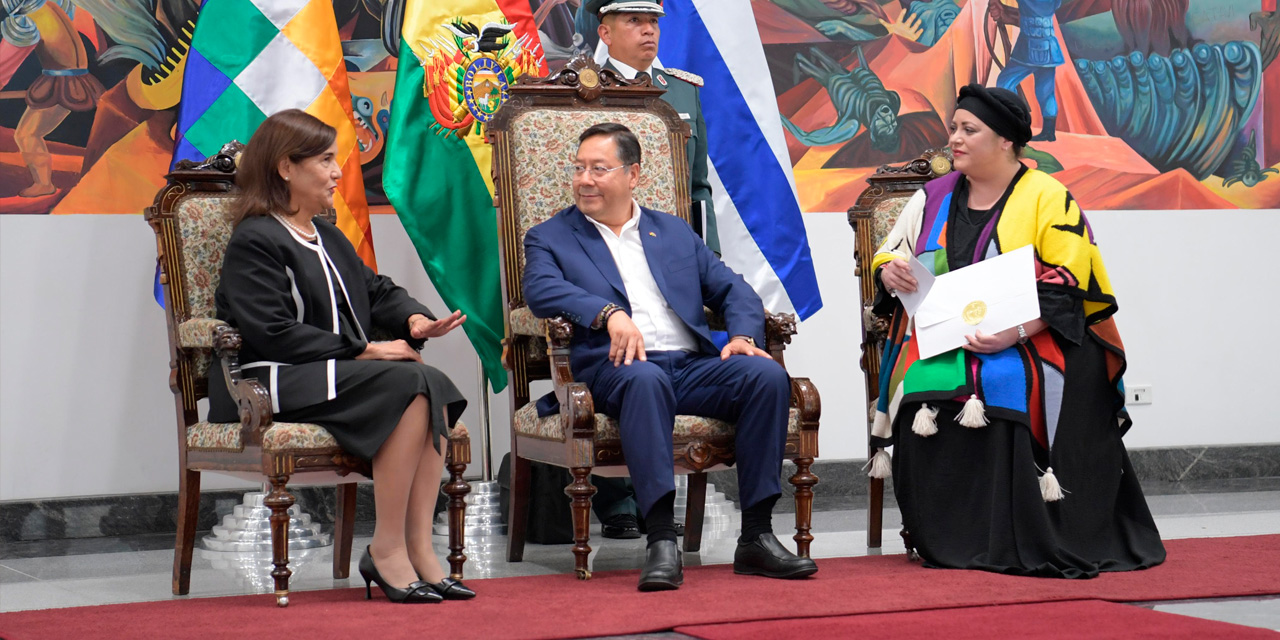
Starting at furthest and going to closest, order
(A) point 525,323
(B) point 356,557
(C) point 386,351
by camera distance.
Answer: (B) point 356,557 < (A) point 525,323 < (C) point 386,351

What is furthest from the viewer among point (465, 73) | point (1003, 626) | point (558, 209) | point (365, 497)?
point (365, 497)

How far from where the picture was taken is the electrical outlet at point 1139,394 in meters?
6.01

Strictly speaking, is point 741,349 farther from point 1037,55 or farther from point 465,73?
point 1037,55

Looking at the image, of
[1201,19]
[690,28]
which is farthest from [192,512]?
[1201,19]

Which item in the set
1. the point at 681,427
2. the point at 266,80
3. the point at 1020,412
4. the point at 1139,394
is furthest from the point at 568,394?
the point at 1139,394

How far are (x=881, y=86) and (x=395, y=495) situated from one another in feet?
10.7

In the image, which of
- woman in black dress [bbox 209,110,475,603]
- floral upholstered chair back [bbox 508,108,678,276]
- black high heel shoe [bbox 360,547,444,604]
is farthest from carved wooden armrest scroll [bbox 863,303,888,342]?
black high heel shoe [bbox 360,547,444,604]

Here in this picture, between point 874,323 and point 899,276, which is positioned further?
point 874,323

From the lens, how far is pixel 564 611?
2.86m

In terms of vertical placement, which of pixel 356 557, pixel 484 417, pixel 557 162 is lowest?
pixel 356 557

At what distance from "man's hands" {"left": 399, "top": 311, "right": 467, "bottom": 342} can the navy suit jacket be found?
0.25 meters

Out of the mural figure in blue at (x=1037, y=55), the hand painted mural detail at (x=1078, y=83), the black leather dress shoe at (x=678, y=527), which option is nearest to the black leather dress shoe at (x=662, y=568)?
the black leather dress shoe at (x=678, y=527)

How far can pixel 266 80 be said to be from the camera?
4.16 m

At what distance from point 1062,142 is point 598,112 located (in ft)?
8.73
